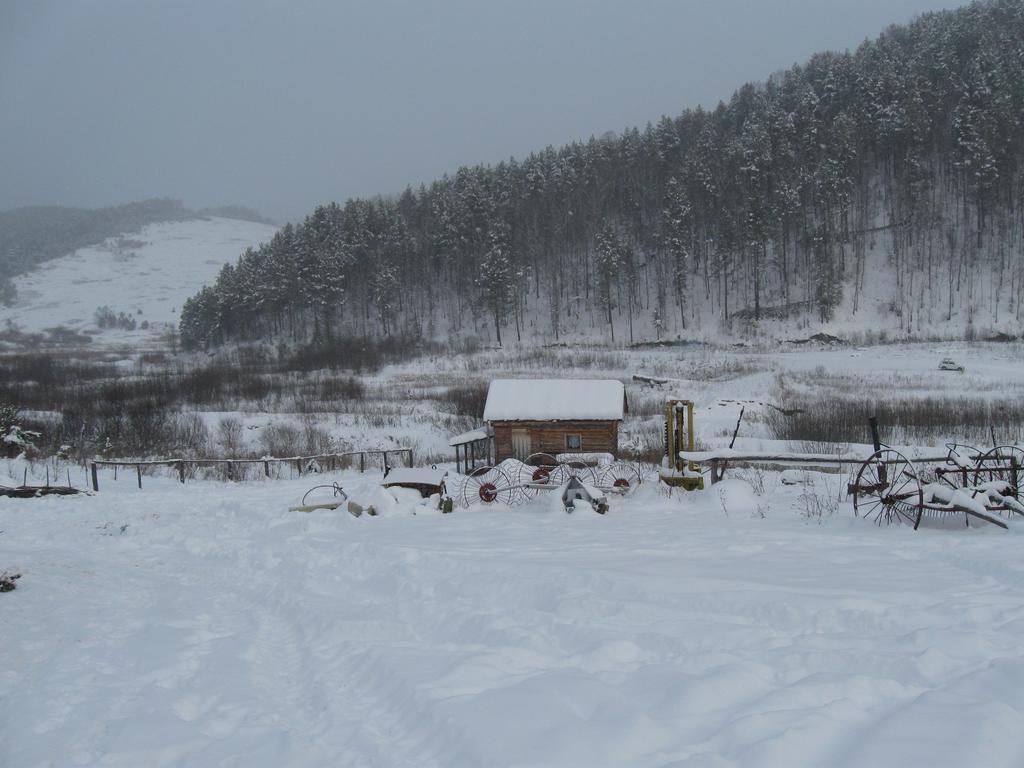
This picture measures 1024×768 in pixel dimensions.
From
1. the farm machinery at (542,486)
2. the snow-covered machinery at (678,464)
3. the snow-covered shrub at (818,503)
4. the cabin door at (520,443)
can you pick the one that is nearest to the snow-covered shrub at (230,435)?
the cabin door at (520,443)

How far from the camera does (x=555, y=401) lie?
82.3 feet

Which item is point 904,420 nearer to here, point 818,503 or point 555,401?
point 555,401

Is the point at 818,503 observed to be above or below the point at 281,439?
above

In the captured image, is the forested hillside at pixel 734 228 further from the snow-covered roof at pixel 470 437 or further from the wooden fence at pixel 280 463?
the wooden fence at pixel 280 463

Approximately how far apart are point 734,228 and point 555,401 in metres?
44.8

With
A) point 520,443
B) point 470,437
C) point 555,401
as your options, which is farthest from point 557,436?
point 470,437

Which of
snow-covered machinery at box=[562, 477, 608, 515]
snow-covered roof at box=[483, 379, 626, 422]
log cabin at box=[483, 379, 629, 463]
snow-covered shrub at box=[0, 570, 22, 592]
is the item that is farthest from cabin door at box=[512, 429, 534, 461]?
snow-covered shrub at box=[0, 570, 22, 592]

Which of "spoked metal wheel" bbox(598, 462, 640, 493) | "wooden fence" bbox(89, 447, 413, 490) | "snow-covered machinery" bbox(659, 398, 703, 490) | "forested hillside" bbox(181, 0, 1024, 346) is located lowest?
"wooden fence" bbox(89, 447, 413, 490)

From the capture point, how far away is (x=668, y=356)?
48.9m

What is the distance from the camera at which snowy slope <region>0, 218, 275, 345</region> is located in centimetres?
12719

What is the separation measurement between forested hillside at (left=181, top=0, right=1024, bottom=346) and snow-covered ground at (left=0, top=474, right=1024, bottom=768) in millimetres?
51555

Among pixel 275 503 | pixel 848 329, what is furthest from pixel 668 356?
pixel 275 503

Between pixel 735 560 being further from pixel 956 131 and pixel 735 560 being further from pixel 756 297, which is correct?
pixel 956 131

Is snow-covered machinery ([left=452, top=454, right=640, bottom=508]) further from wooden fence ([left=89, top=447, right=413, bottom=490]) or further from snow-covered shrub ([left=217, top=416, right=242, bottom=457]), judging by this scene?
snow-covered shrub ([left=217, top=416, right=242, bottom=457])
